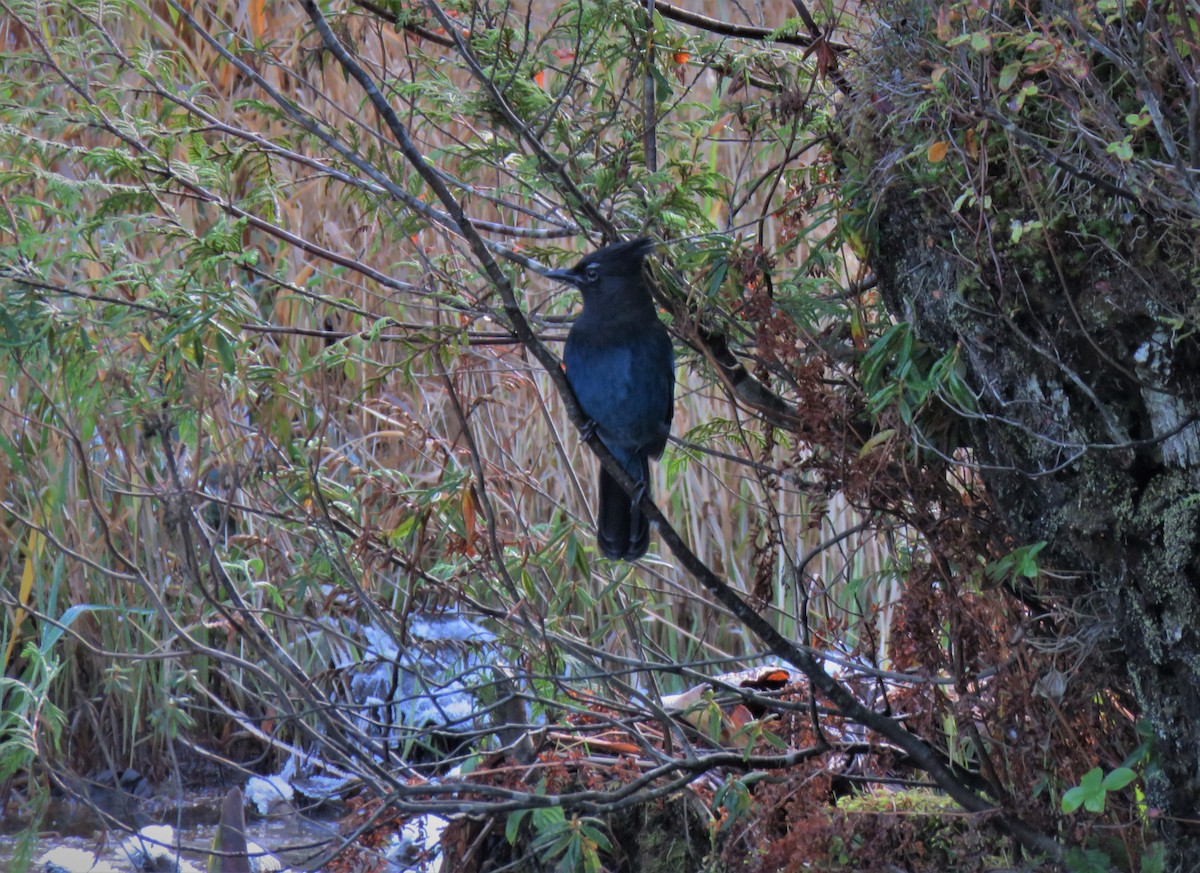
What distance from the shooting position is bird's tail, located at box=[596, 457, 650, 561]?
356 centimetres

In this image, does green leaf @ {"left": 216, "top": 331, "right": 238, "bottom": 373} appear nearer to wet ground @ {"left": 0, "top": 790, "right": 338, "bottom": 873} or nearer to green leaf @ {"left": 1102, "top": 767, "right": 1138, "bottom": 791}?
green leaf @ {"left": 1102, "top": 767, "right": 1138, "bottom": 791}

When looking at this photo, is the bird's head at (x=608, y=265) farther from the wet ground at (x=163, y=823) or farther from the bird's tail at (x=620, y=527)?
the wet ground at (x=163, y=823)

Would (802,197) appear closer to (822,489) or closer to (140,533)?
(822,489)

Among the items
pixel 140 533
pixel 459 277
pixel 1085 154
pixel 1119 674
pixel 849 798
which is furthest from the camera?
pixel 140 533

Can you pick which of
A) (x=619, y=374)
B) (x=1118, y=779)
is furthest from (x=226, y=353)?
(x=1118, y=779)

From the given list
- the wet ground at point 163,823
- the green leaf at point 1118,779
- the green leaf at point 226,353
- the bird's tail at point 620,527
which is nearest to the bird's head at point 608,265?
the bird's tail at point 620,527

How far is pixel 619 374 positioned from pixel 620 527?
44 centimetres

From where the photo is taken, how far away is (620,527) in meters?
3.59

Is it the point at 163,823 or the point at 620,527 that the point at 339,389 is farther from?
the point at 620,527

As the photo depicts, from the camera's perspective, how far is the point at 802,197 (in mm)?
2824

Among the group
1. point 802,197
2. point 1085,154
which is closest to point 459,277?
point 802,197

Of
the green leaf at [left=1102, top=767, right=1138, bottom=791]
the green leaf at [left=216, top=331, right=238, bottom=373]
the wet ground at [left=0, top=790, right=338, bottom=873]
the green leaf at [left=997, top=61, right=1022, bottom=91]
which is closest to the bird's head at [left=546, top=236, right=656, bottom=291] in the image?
the green leaf at [left=216, top=331, right=238, bottom=373]

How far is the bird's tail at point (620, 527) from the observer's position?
140 inches

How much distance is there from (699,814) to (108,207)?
201cm
